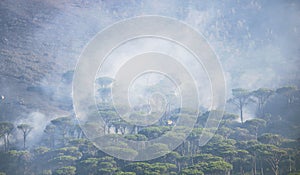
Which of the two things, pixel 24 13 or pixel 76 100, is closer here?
pixel 76 100

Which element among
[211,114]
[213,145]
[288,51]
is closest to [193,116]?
[211,114]

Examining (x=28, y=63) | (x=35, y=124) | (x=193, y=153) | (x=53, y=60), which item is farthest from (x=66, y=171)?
(x=53, y=60)

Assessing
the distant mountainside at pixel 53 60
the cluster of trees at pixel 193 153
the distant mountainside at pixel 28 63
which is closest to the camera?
the cluster of trees at pixel 193 153

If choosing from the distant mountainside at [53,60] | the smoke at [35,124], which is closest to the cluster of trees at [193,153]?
the smoke at [35,124]

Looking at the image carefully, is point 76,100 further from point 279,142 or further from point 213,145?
point 279,142

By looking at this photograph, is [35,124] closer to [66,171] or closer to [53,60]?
[66,171]

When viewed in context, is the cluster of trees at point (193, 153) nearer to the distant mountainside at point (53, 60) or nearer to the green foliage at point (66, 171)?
the green foliage at point (66, 171)

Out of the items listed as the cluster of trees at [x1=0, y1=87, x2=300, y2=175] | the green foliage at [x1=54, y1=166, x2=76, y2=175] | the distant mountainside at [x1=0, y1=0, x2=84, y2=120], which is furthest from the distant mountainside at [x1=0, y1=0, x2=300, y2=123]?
the green foliage at [x1=54, y1=166, x2=76, y2=175]

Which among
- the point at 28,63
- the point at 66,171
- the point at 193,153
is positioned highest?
the point at 28,63
